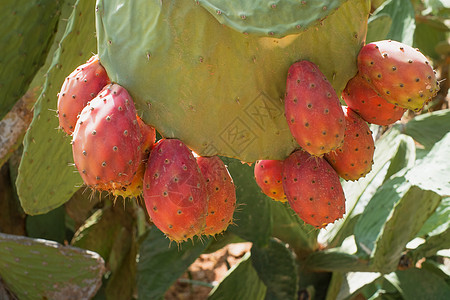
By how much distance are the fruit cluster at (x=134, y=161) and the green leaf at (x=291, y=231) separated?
1.00 metres

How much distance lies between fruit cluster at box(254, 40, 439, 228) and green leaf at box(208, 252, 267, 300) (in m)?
1.03

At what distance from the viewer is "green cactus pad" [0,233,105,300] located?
1579mm

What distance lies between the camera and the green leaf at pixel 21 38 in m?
1.37

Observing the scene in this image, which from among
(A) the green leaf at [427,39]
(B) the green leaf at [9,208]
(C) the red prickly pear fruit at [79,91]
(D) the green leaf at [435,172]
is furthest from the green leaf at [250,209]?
(A) the green leaf at [427,39]

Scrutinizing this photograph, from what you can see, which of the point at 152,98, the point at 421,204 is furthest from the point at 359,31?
the point at 421,204

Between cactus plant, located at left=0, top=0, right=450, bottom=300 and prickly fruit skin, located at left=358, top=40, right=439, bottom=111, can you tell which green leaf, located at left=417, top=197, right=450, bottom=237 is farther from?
prickly fruit skin, located at left=358, top=40, right=439, bottom=111

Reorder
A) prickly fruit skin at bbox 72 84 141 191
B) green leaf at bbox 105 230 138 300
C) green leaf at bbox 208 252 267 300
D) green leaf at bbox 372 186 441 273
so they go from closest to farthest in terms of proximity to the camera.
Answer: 1. prickly fruit skin at bbox 72 84 141 191
2. green leaf at bbox 372 186 441 273
3. green leaf at bbox 208 252 267 300
4. green leaf at bbox 105 230 138 300

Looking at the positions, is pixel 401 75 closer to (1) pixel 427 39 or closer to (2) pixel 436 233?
(2) pixel 436 233

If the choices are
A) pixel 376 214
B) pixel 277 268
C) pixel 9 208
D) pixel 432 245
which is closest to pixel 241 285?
pixel 277 268

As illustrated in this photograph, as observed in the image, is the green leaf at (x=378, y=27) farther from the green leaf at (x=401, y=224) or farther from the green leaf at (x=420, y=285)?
the green leaf at (x=420, y=285)

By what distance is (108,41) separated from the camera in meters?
0.78

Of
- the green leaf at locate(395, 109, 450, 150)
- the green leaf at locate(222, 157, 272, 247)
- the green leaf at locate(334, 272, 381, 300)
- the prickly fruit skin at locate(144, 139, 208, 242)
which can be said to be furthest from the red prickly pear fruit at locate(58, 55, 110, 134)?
the green leaf at locate(395, 109, 450, 150)

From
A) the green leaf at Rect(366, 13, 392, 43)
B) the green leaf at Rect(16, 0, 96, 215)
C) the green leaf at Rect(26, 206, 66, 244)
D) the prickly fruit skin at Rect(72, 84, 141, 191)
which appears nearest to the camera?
the prickly fruit skin at Rect(72, 84, 141, 191)

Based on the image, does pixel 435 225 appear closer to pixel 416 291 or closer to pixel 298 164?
pixel 416 291
